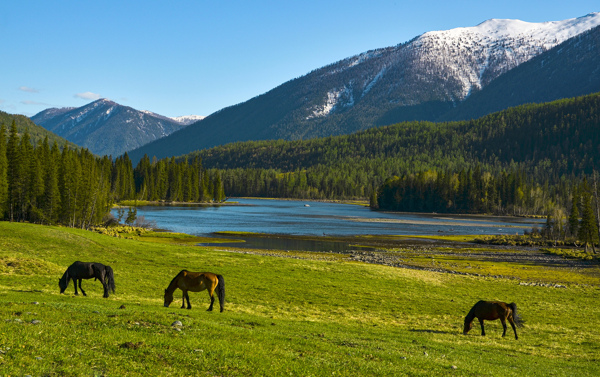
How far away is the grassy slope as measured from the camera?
40.6 ft

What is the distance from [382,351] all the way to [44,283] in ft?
71.6

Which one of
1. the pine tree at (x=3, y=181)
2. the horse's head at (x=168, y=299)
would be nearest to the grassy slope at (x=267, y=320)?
the horse's head at (x=168, y=299)

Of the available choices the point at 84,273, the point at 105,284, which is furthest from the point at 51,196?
the point at 105,284

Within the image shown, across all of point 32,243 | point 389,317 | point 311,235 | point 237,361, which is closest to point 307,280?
point 389,317

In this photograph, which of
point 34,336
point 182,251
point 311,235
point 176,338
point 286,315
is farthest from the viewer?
point 311,235

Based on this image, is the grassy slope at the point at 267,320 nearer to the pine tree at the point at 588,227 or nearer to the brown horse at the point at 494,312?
the brown horse at the point at 494,312

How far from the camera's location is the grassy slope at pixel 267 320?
488 inches

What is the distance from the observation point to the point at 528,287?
4347cm

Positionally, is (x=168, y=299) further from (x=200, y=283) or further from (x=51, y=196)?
(x=51, y=196)

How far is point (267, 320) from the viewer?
22.5 m

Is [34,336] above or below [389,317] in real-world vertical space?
above

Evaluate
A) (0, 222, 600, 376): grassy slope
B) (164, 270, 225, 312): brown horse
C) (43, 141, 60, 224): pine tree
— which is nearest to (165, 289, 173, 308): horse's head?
(164, 270, 225, 312): brown horse

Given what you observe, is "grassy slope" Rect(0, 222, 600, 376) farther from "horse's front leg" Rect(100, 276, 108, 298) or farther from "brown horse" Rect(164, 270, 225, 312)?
"horse's front leg" Rect(100, 276, 108, 298)

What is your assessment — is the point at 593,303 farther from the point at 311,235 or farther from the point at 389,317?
the point at 311,235
